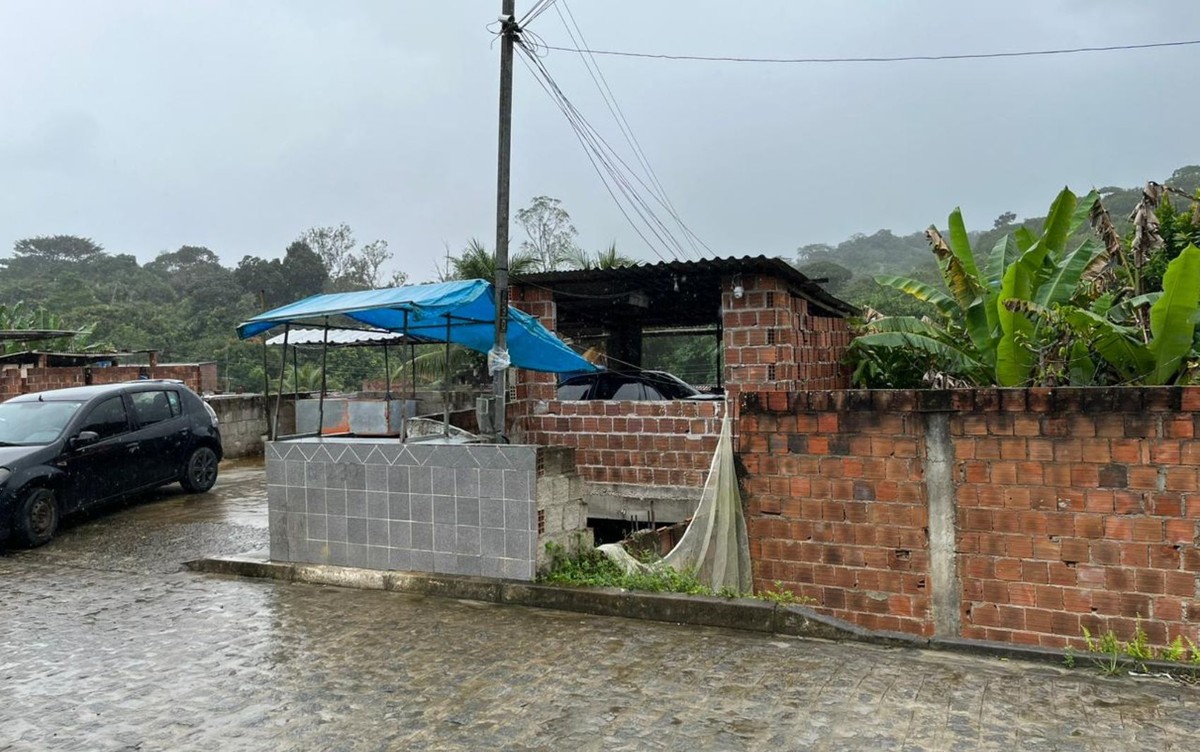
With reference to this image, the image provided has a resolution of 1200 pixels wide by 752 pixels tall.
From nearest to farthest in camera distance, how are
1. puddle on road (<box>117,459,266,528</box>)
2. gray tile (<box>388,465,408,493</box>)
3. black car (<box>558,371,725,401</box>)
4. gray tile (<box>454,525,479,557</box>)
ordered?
gray tile (<box>454,525,479,557</box>) → gray tile (<box>388,465,408,493</box>) → puddle on road (<box>117,459,266,528</box>) → black car (<box>558,371,725,401</box>)

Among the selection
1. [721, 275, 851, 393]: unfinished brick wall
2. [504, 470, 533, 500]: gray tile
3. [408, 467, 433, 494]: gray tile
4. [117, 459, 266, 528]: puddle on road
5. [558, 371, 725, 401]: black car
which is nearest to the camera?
[504, 470, 533, 500]: gray tile

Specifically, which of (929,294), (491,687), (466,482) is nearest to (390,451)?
(466,482)

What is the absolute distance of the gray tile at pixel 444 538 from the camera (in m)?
6.56

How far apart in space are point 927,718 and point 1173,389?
275 cm

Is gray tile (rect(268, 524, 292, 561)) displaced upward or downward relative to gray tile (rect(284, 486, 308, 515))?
downward

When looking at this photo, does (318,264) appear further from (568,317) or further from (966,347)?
(966,347)

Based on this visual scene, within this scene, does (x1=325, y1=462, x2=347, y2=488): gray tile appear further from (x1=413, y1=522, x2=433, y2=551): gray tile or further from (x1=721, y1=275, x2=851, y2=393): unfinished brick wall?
(x1=721, y1=275, x2=851, y2=393): unfinished brick wall

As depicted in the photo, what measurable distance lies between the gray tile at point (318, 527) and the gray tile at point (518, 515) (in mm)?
1763

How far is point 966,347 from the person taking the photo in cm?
869

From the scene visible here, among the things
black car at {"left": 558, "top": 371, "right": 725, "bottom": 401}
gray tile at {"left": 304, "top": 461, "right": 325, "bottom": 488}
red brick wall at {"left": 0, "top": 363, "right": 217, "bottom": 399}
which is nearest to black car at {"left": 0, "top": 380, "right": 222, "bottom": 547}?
gray tile at {"left": 304, "top": 461, "right": 325, "bottom": 488}

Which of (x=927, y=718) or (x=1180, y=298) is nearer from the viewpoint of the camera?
(x=927, y=718)

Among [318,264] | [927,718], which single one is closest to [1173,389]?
[927,718]

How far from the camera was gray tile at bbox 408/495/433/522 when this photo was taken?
6.64 meters

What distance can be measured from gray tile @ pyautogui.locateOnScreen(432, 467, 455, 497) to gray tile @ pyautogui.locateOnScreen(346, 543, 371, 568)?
0.88m
